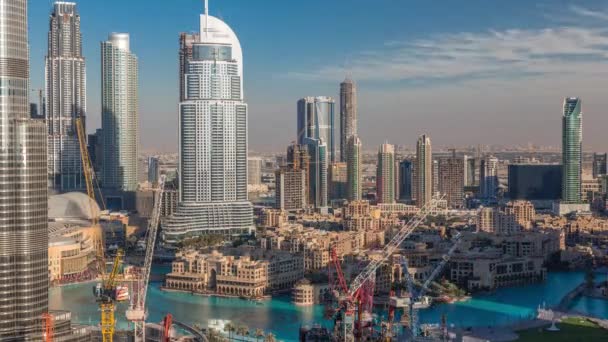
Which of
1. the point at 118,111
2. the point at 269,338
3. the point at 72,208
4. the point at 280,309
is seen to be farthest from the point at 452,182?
the point at 269,338

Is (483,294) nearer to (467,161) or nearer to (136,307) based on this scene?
(136,307)

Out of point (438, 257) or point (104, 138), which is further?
point (104, 138)

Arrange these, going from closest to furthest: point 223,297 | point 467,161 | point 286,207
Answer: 1. point 223,297
2. point 286,207
3. point 467,161

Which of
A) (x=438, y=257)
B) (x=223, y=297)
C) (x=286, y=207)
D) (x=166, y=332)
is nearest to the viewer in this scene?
(x=166, y=332)

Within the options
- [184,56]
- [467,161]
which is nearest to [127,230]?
[184,56]

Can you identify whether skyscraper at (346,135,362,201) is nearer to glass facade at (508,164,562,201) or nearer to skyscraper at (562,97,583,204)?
glass facade at (508,164,562,201)

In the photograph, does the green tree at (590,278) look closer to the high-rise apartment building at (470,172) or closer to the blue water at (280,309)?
the blue water at (280,309)

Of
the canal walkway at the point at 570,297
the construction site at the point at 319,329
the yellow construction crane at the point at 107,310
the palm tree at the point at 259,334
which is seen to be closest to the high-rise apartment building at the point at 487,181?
the canal walkway at the point at 570,297
